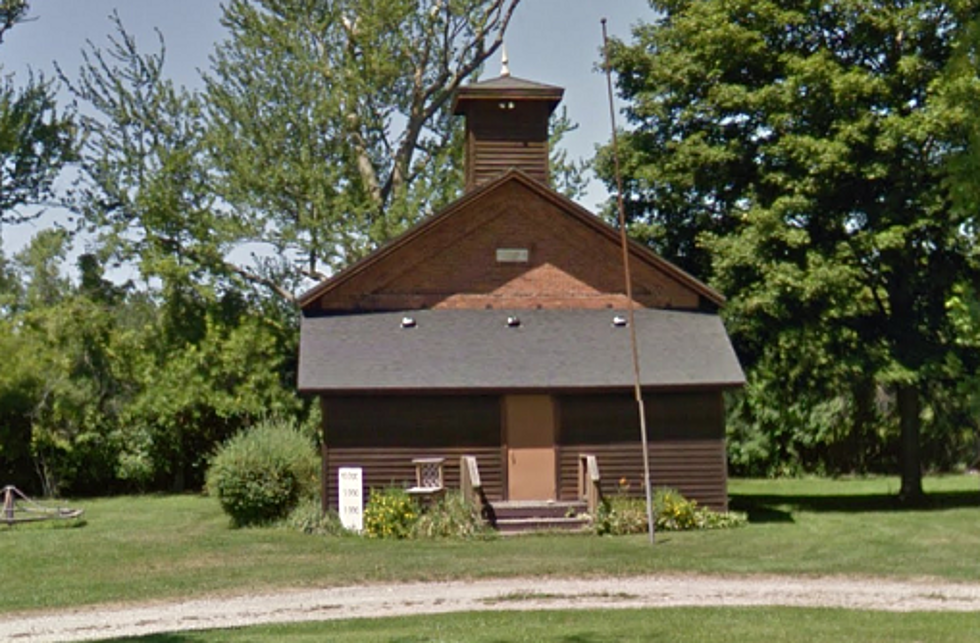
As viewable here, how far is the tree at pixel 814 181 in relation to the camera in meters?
30.1

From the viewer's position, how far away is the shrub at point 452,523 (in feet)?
86.8

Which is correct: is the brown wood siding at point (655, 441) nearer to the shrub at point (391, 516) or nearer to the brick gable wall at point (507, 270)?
the brick gable wall at point (507, 270)

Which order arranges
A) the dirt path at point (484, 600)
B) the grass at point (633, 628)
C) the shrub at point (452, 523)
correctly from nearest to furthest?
the grass at point (633, 628), the dirt path at point (484, 600), the shrub at point (452, 523)

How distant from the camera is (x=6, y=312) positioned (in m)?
58.1

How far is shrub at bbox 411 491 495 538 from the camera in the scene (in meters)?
26.5

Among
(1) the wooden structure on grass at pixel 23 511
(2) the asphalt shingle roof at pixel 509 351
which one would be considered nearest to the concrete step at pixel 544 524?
(2) the asphalt shingle roof at pixel 509 351

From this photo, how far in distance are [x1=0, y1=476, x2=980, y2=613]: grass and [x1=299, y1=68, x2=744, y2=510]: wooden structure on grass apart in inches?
111

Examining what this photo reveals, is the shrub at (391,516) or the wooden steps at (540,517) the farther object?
the wooden steps at (540,517)

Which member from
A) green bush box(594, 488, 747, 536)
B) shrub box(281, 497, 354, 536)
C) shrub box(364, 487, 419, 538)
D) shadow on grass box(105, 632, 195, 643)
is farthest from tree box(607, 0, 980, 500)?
shadow on grass box(105, 632, 195, 643)

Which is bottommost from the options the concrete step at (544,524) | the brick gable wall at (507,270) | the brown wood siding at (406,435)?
the concrete step at (544,524)

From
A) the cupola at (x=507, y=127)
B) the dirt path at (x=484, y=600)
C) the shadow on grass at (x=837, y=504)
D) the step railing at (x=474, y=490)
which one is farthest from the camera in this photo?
the cupola at (x=507, y=127)

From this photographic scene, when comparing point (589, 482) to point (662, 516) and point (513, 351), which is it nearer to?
point (662, 516)

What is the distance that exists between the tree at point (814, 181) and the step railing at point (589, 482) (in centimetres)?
551

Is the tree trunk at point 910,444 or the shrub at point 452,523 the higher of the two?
the tree trunk at point 910,444
